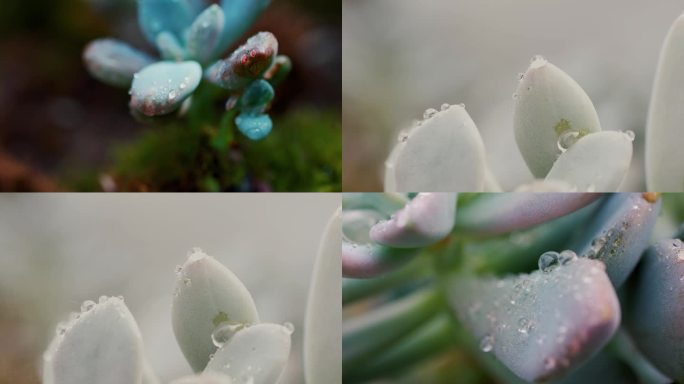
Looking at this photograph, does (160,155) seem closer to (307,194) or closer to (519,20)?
(307,194)

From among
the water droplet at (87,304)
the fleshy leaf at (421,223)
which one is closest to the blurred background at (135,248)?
the water droplet at (87,304)

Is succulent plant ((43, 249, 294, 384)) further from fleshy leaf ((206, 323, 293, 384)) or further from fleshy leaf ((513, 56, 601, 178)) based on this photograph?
fleshy leaf ((513, 56, 601, 178))

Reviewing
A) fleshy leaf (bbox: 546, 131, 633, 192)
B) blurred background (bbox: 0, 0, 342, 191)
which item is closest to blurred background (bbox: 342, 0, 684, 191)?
blurred background (bbox: 0, 0, 342, 191)

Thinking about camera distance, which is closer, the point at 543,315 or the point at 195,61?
the point at 543,315

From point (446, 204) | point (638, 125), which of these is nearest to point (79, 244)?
point (446, 204)

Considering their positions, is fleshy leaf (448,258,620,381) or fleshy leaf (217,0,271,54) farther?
fleshy leaf (217,0,271,54)

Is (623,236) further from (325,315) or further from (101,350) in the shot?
(101,350)

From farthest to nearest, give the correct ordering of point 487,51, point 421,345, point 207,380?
1. point 487,51
2. point 421,345
3. point 207,380

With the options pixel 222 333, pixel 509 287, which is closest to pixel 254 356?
pixel 222 333
